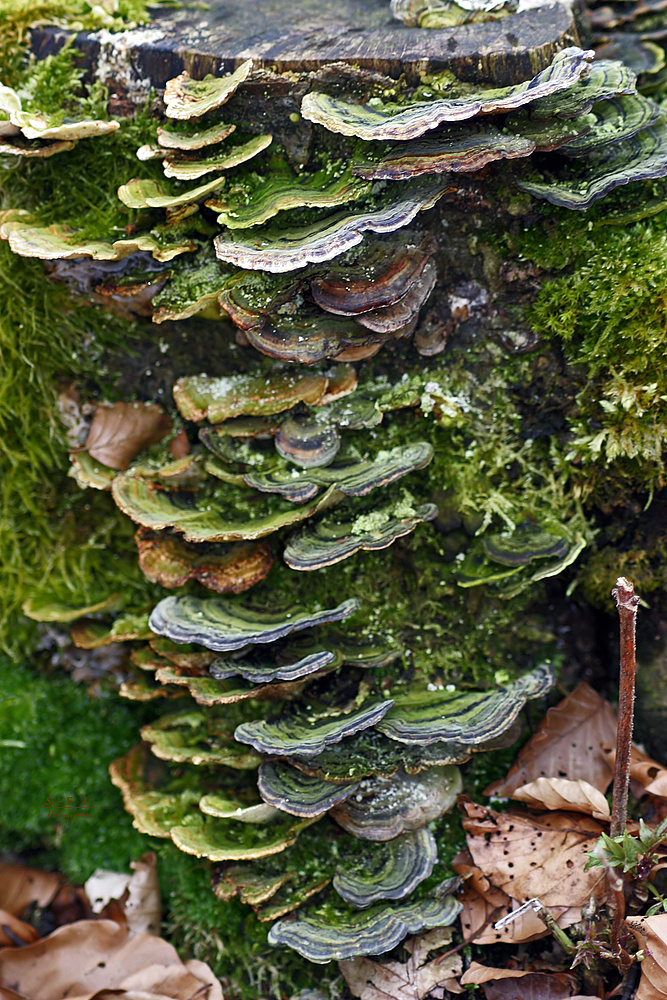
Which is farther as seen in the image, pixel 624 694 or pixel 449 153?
pixel 449 153

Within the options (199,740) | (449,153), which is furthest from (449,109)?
(199,740)

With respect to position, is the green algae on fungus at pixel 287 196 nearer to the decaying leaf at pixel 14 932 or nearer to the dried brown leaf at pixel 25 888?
the decaying leaf at pixel 14 932

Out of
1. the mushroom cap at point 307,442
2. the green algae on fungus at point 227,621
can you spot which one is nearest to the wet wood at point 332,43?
the mushroom cap at point 307,442

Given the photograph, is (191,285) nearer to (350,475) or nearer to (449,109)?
(350,475)

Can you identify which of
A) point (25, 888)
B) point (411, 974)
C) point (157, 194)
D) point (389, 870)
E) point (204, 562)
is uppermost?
point (157, 194)

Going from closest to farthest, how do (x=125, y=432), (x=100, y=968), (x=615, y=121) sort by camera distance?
(x=615, y=121) → (x=100, y=968) → (x=125, y=432)

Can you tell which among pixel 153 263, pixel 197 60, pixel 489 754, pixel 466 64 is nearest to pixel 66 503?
pixel 153 263

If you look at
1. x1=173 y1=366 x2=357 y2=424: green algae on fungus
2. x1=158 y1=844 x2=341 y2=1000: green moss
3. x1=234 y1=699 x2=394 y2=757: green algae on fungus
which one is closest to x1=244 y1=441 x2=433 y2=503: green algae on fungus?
x1=173 y1=366 x2=357 y2=424: green algae on fungus
